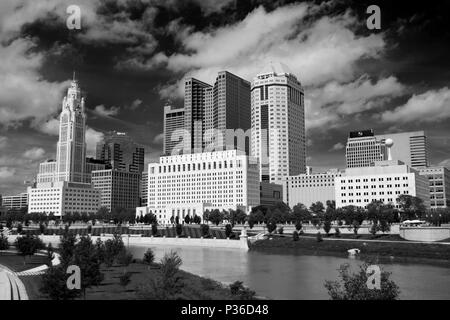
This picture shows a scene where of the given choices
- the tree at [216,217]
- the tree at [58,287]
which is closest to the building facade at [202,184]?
the tree at [216,217]

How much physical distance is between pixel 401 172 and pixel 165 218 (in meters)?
87.9

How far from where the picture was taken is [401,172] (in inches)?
5428

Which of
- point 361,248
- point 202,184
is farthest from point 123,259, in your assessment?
point 202,184

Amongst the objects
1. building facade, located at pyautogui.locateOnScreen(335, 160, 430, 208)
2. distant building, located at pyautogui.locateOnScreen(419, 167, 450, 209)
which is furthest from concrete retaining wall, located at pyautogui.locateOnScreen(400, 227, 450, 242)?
distant building, located at pyautogui.locateOnScreen(419, 167, 450, 209)

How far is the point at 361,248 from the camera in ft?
254

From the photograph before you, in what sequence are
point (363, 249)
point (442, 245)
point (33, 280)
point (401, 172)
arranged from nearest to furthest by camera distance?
point (33, 280) → point (442, 245) → point (363, 249) → point (401, 172)

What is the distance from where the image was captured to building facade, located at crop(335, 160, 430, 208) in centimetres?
13462

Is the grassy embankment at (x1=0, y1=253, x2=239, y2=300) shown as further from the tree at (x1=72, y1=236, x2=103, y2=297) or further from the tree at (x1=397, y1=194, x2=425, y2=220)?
the tree at (x1=397, y1=194, x2=425, y2=220)

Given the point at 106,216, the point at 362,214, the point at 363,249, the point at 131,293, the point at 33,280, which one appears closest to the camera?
the point at 131,293

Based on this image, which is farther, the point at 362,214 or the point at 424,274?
the point at 362,214

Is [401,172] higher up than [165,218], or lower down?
higher up

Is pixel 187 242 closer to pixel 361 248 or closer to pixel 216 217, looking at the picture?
pixel 216 217
